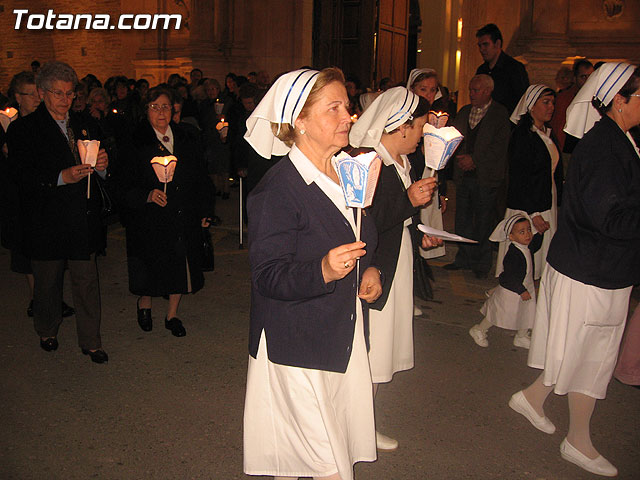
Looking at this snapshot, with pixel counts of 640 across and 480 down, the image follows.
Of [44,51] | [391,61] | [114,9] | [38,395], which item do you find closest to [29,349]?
[38,395]

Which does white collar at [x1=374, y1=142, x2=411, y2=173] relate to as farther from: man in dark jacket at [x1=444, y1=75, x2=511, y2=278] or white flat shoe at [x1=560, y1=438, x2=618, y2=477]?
man in dark jacket at [x1=444, y1=75, x2=511, y2=278]

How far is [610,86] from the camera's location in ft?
11.6

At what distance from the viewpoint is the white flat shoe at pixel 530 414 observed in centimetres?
434

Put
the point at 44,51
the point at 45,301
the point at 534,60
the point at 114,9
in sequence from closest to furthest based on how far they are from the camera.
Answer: the point at 45,301 → the point at 534,60 → the point at 114,9 → the point at 44,51

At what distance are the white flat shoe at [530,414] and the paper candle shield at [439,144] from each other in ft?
5.44

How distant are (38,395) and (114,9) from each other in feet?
73.6

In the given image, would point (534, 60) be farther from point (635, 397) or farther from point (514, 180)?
point (635, 397)

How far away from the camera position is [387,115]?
12.9 ft

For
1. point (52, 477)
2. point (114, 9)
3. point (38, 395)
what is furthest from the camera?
point (114, 9)

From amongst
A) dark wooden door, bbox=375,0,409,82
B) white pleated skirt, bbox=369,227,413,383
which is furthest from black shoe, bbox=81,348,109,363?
dark wooden door, bbox=375,0,409,82

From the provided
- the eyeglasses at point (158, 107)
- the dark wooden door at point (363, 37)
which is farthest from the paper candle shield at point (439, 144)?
the dark wooden door at point (363, 37)

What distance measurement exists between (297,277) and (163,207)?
3.37m

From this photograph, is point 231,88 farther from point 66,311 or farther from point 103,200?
point 103,200

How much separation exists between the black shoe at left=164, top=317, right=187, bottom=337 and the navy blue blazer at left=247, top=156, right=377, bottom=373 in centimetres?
325
